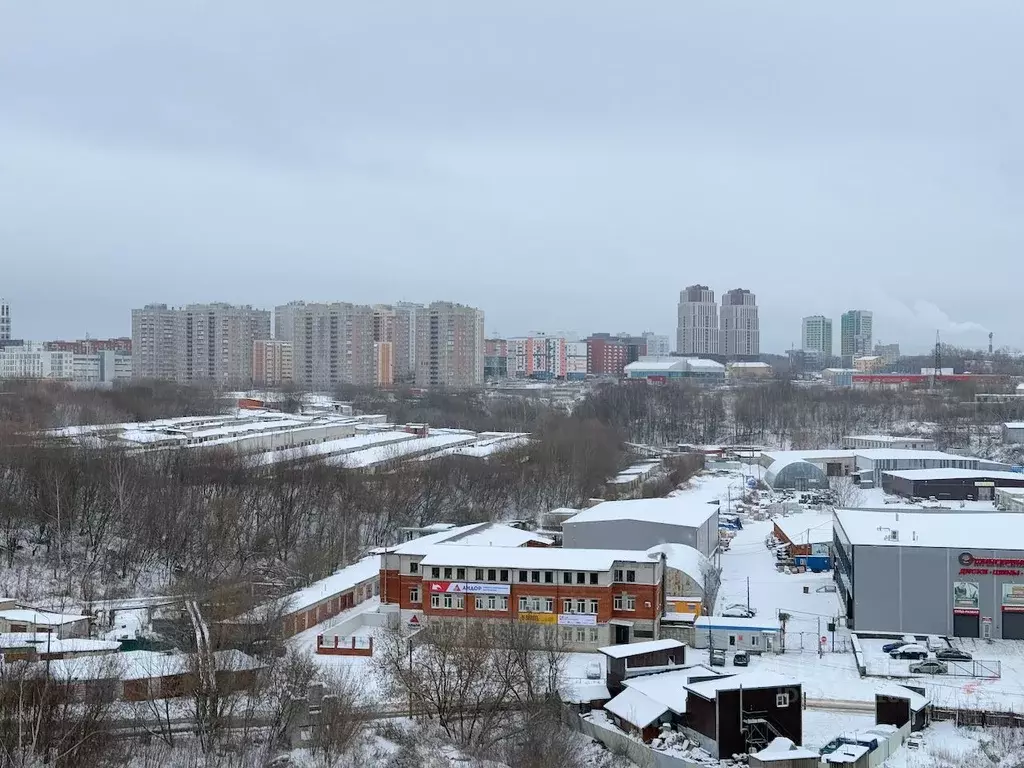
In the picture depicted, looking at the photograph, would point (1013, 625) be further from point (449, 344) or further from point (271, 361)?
point (271, 361)

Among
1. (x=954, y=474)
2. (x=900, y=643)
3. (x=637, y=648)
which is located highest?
(x=954, y=474)

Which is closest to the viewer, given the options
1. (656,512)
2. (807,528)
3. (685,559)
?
(685,559)

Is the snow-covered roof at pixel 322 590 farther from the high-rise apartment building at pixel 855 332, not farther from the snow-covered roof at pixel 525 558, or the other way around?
the high-rise apartment building at pixel 855 332

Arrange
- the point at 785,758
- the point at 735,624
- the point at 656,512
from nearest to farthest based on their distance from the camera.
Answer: the point at 785,758
the point at 735,624
the point at 656,512

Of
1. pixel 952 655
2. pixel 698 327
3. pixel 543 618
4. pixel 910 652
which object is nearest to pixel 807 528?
pixel 910 652

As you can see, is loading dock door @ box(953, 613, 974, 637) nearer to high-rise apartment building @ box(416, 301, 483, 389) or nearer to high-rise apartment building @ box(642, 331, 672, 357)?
high-rise apartment building @ box(416, 301, 483, 389)

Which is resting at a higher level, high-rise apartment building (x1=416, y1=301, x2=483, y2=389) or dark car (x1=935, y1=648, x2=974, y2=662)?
high-rise apartment building (x1=416, y1=301, x2=483, y2=389)

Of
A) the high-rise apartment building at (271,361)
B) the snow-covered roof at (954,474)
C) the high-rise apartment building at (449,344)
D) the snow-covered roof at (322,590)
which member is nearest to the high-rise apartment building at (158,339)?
the high-rise apartment building at (271,361)

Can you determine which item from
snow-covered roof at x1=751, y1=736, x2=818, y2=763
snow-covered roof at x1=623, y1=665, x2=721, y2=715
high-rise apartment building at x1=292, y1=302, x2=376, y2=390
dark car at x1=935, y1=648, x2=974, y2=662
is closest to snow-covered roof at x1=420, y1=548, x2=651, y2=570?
snow-covered roof at x1=623, y1=665, x2=721, y2=715

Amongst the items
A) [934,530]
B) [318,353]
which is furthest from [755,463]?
[318,353]
